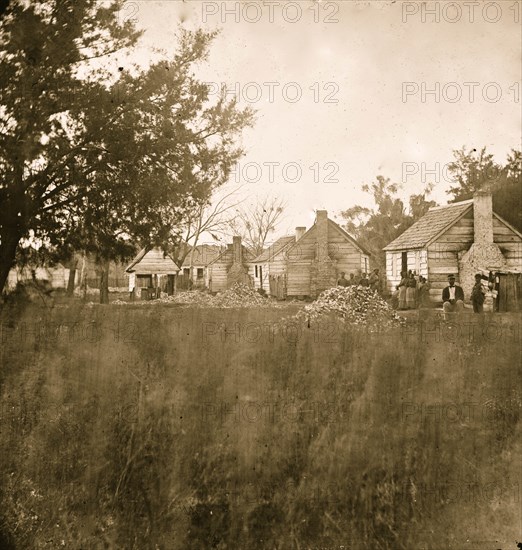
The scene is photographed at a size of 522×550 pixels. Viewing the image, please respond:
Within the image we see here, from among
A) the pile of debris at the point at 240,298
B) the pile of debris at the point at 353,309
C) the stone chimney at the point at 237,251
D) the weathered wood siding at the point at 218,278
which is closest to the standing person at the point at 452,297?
the pile of debris at the point at 353,309

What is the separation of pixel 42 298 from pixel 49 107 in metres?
1.55

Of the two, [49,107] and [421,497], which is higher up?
[49,107]

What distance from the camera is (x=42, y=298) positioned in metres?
4.56

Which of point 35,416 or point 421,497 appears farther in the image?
point 421,497

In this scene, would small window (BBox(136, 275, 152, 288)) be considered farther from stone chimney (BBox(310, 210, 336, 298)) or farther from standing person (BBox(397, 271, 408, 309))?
standing person (BBox(397, 271, 408, 309))

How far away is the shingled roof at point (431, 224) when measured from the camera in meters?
5.30

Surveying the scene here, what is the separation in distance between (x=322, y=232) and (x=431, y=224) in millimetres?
1064

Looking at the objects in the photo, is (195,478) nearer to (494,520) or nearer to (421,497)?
(421,497)

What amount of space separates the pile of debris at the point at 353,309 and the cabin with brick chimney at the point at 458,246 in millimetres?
349

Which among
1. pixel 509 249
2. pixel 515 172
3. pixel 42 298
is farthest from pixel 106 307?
pixel 515 172

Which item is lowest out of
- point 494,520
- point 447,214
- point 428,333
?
point 494,520

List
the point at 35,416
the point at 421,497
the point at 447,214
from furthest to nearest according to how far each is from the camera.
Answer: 1. the point at 447,214
2. the point at 421,497
3. the point at 35,416

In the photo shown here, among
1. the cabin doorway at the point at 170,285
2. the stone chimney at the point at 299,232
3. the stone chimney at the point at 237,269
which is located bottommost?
the cabin doorway at the point at 170,285

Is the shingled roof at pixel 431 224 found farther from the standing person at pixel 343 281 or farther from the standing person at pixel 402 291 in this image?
the standing person at pixel 343 281
